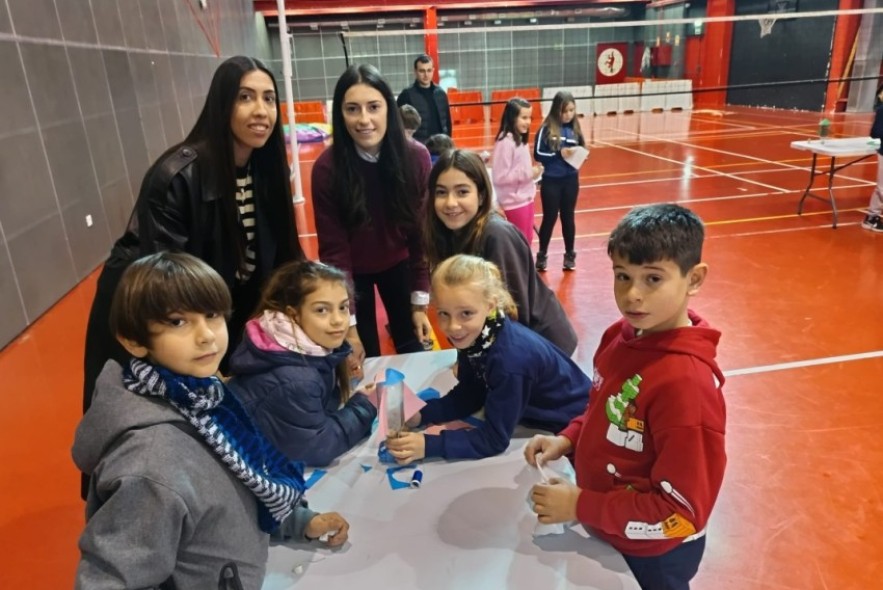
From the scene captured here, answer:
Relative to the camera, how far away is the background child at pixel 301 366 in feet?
6.38

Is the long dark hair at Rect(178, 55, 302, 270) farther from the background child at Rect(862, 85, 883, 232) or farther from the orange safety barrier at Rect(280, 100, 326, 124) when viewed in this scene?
the orange safety barrier at Rect(280, 100, 326, 124)

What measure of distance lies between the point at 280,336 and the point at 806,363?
3.60 meters

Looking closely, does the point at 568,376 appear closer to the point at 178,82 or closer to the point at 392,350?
the point at 392,350

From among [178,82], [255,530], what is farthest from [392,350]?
[178,82]

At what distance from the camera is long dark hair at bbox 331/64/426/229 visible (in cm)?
276

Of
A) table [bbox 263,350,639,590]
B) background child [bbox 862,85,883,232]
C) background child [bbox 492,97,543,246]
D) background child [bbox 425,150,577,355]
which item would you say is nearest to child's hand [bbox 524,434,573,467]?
table [bbox 263,350,639,590]

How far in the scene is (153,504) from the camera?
115 centimetres

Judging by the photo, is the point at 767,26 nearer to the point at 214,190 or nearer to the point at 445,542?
the point at 214,190

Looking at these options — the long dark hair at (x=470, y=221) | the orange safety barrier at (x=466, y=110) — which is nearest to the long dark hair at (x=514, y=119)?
the long dark hair at (x=470, y=221)

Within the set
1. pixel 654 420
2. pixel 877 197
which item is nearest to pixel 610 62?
pixel 877 197

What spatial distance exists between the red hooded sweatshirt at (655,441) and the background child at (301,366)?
861 millimetres

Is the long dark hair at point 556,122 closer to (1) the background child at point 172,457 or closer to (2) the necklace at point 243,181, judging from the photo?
(2) the necklace at point 243,181

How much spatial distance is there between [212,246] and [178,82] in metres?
9.12

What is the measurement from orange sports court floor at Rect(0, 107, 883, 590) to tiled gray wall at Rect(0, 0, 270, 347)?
44 cm
